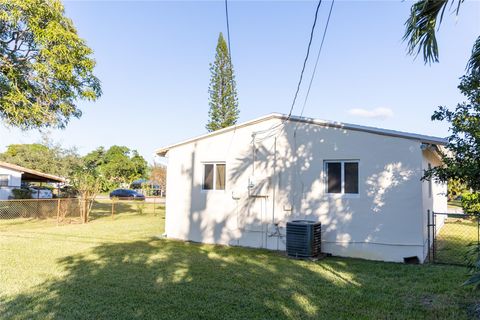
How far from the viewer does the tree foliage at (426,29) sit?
4.72 meters

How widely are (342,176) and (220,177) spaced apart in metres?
3.98

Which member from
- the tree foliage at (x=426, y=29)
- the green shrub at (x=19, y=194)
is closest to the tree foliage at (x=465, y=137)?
the tree foliage at (x=426, y=29)

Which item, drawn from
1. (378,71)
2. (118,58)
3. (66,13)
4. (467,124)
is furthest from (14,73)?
(467,124)

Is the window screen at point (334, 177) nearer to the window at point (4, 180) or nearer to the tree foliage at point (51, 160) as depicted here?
the window at point (4, 180)

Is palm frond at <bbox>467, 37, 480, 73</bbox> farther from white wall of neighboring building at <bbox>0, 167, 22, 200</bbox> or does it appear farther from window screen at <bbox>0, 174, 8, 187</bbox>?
window screen at <bbox>0, 174, 8, 187</bbox>

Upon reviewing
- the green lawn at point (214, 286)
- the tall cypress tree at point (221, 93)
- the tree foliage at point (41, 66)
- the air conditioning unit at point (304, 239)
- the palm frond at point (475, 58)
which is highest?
the tall cypress tree at point (221, 93)

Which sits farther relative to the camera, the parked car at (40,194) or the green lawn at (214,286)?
the parked car at (40,194)

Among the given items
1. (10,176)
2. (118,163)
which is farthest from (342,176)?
(118,163)

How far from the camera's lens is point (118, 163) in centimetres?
5684

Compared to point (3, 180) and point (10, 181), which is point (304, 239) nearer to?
point (10, 181)

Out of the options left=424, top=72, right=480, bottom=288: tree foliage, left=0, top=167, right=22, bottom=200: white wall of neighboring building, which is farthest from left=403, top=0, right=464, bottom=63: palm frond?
left=0, top=167, right=22, bottom=200: white wall of neighboring building

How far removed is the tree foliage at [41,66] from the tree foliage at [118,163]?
41.3 metres

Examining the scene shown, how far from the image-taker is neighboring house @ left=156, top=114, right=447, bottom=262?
8.52 metres

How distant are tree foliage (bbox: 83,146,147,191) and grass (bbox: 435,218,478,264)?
159 ft
